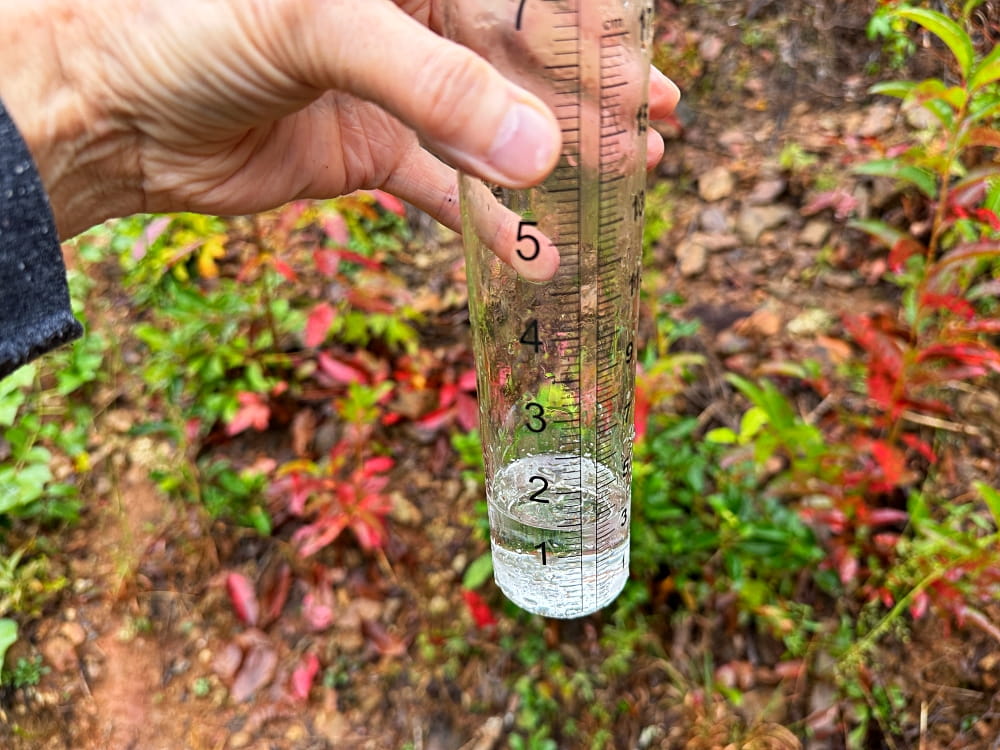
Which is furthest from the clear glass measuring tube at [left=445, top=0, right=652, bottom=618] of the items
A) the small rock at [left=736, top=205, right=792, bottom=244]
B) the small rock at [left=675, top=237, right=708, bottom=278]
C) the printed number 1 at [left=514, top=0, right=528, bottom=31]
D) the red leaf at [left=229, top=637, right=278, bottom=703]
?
the small rock at [left=736, top=205, right=792, bottom=244]

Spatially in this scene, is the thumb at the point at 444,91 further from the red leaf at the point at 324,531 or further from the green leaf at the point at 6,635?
the green leaf at the point at 6,635

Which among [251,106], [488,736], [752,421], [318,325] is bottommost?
[488,736]

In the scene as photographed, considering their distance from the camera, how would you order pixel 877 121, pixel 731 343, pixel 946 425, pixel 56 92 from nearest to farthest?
pixel 56 92 → pixel 946 425 → pixel 731 343 → pixel 877 121

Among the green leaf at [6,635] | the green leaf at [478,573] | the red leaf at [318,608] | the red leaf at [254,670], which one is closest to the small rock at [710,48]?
the green leaf at [478,573]

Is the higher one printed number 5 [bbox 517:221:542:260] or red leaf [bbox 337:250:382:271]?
printed number 5 [bbox 517:221:542:260]

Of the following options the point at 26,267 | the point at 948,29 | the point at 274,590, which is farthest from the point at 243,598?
the point at 948,29

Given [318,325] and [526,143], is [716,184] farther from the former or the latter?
[526,143]

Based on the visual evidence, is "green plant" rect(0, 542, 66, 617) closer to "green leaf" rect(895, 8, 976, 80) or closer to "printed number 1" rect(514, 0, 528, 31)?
"printed number 1" rect(514, 0, 528, 31)
